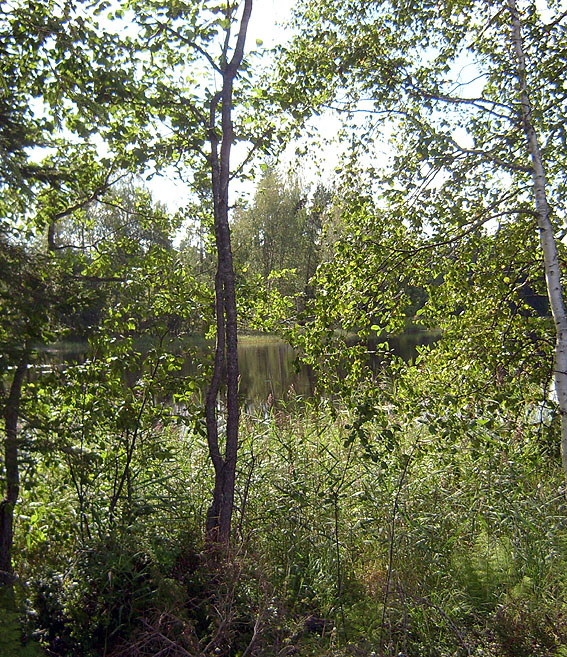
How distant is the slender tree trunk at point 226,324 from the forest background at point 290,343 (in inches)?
0.8

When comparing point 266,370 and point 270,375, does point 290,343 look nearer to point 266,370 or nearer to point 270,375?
point 270,375

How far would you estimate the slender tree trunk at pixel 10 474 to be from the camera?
3074 millimetres

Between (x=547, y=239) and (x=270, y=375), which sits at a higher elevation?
(x=547, y=239)

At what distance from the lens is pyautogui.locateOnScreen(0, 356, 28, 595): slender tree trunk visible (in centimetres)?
307

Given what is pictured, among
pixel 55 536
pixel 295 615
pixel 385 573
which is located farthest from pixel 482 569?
pixel 55 536

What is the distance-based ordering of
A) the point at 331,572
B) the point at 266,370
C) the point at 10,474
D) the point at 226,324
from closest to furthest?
the point at 10,474 → the point at 331,572 → the point at 226,324 → the point at 266,370

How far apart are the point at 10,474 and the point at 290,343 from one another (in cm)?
234

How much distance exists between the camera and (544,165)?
515cm

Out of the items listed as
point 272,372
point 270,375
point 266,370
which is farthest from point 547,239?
point 266,370

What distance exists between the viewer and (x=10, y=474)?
3.08 m

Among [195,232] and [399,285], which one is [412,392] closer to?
[399,285]

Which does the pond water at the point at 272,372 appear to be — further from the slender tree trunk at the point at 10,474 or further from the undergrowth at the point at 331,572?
the slender tree trunk at the point at 10,474

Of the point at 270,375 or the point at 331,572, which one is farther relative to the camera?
the point at 270,375

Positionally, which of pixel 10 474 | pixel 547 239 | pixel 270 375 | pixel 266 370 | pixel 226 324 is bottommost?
pixel 10 474
